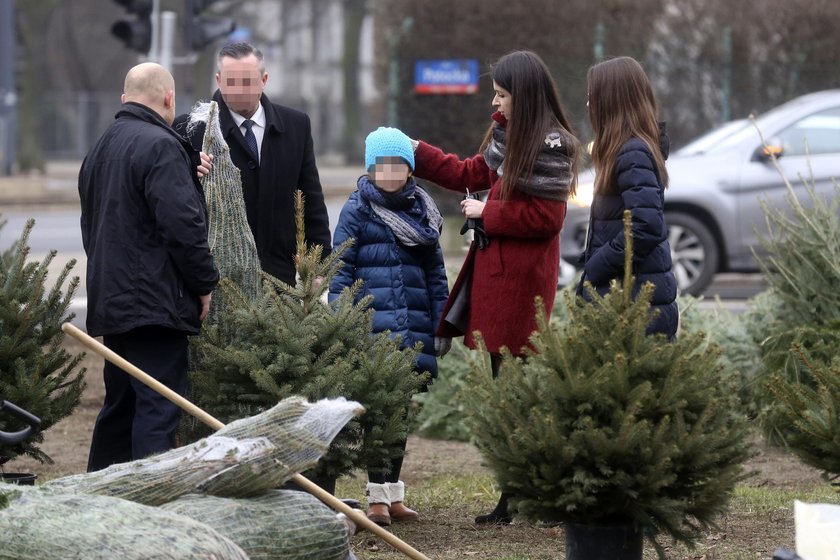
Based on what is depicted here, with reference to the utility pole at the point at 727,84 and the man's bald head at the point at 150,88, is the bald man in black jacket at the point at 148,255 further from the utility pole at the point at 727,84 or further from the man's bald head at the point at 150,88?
the utility pole at the point at 727,84

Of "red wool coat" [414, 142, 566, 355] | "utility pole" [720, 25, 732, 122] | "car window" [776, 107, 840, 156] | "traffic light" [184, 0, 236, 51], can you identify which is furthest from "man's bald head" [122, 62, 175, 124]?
"utility pole" [720, 25, 732, 122]

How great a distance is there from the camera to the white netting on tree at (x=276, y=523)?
397cm

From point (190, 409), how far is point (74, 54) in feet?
162

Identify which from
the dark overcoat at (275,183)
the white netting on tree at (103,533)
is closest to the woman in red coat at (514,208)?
the dark overcoat at (275,183)

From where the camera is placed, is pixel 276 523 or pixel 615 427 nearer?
pixel 276 523

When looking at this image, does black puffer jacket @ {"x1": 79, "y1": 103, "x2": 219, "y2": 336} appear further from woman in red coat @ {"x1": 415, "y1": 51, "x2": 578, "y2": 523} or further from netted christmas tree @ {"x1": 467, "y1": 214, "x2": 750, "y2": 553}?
netted christmas tree @ {"x1": 467, "y1": 214, "x2": 750, "y2": 553}

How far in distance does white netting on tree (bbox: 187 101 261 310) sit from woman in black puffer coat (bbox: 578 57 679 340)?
1391 millimetres

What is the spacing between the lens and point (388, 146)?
5531mm

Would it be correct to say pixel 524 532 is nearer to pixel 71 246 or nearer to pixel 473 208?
pixel 473 208

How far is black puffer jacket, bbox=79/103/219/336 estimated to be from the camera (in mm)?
5160

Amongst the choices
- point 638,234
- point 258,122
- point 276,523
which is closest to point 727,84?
point 258,122

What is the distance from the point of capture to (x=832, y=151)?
1228cm

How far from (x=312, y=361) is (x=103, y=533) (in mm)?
1581

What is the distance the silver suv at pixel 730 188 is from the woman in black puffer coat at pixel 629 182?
268 inches
